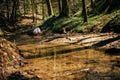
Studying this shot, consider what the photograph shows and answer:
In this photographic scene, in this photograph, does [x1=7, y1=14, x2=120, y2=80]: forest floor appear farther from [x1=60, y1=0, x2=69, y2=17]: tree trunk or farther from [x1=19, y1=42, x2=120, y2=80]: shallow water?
[x1=60, y1=0, x2=69, y2=17]: tree trunk

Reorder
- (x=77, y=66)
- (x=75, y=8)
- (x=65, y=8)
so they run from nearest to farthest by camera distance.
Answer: (x=77, y=66) → (x=65, y=8) → (x=75, y=8)

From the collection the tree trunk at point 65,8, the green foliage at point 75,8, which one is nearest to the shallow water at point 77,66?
the tree trunk at point 65,8

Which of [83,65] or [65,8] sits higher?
[65,8]

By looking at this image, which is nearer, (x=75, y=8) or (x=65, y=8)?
(x=65, y=8)

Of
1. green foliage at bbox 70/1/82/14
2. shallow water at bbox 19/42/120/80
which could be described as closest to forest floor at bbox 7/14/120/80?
shallow water at bbox 19/42/120/80

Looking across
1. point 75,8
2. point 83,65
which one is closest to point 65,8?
point 75,8

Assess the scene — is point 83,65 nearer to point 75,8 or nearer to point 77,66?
point 77,66

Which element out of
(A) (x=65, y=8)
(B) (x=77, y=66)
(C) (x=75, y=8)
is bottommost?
(C) (x=75, y=8)

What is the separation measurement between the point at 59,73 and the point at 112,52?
15.6 ft

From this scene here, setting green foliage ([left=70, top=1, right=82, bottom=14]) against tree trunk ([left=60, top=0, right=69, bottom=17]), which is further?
green foliage ([left=70, top=1, right=82, bottom=14])

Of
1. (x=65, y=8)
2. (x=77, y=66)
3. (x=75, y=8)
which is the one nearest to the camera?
(x=77, y=66)

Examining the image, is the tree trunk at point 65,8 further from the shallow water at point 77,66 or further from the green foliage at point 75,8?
the shallow water at point 77,66

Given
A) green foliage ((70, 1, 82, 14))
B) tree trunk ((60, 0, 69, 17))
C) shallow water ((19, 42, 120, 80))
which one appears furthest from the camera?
green foliage ((70, 1, 82, 14))

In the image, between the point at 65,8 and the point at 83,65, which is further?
the point at 65,8
